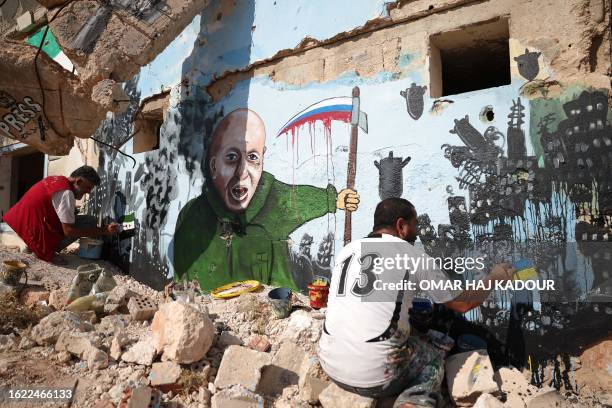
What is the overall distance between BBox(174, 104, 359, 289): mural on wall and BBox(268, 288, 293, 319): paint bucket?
1.42 ft

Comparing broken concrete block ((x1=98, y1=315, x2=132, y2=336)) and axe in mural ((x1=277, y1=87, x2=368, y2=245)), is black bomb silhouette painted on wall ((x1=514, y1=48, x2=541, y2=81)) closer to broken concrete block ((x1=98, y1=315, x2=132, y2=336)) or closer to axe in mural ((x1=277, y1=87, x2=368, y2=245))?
axe in mural ((x1=277, y1=87, x2=368, y2=245))

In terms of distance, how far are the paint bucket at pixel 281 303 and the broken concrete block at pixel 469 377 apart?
140cm

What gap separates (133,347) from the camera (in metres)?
3.09

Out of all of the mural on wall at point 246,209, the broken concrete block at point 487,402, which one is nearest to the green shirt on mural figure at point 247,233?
the mural on wall at point 246,209

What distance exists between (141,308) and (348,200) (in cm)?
206

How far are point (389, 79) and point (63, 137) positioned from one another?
3994 mm

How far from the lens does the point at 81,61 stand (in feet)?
16.2

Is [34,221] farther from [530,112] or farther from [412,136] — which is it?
[530,112]

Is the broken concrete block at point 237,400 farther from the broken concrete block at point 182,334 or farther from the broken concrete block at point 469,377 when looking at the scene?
the broken concrete block at point 469,377

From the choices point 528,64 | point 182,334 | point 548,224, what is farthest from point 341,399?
point 528,64

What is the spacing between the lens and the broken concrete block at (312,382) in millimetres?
2648

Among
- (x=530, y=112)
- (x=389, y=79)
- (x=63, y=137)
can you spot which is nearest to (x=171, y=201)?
(x=63, y=137)

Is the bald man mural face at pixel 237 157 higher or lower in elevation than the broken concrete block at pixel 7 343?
higher

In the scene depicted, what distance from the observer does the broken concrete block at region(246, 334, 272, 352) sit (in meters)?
3.26
